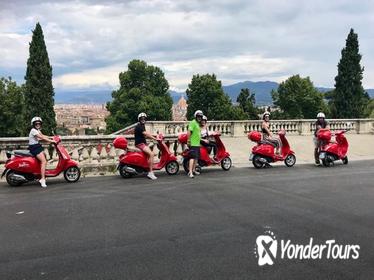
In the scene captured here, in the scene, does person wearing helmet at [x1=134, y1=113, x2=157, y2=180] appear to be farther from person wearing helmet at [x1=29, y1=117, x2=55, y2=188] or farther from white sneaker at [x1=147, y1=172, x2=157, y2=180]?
person wearing helmet at [x1=29, y1=117, x2=55, y2=188]

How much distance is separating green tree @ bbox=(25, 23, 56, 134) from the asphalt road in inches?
781

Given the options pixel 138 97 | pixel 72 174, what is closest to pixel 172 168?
pixel 72 174

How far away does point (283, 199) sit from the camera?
8.77m

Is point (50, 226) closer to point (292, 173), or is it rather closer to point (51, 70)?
point (292, 173)

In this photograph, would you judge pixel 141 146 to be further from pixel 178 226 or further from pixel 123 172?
pixel 178 226

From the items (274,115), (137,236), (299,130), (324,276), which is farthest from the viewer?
(274,115)

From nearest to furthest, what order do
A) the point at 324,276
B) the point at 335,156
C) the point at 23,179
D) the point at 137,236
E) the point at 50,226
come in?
the point at 324,276 < the point at 137,236 < the point at 50,226 < the point at 23,179 < the point at 335,156

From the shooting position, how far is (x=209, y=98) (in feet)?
175

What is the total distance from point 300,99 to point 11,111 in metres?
38.5

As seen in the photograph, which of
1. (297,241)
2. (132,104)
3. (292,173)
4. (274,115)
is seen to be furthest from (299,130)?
(274,115)

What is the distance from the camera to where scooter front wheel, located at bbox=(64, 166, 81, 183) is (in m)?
11.0

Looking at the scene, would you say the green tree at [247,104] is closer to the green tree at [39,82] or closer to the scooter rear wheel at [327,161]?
the green tree at [39,82]

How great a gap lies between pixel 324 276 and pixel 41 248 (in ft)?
Result: 11.3

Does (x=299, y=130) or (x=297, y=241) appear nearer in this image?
(x=297, y=241)
